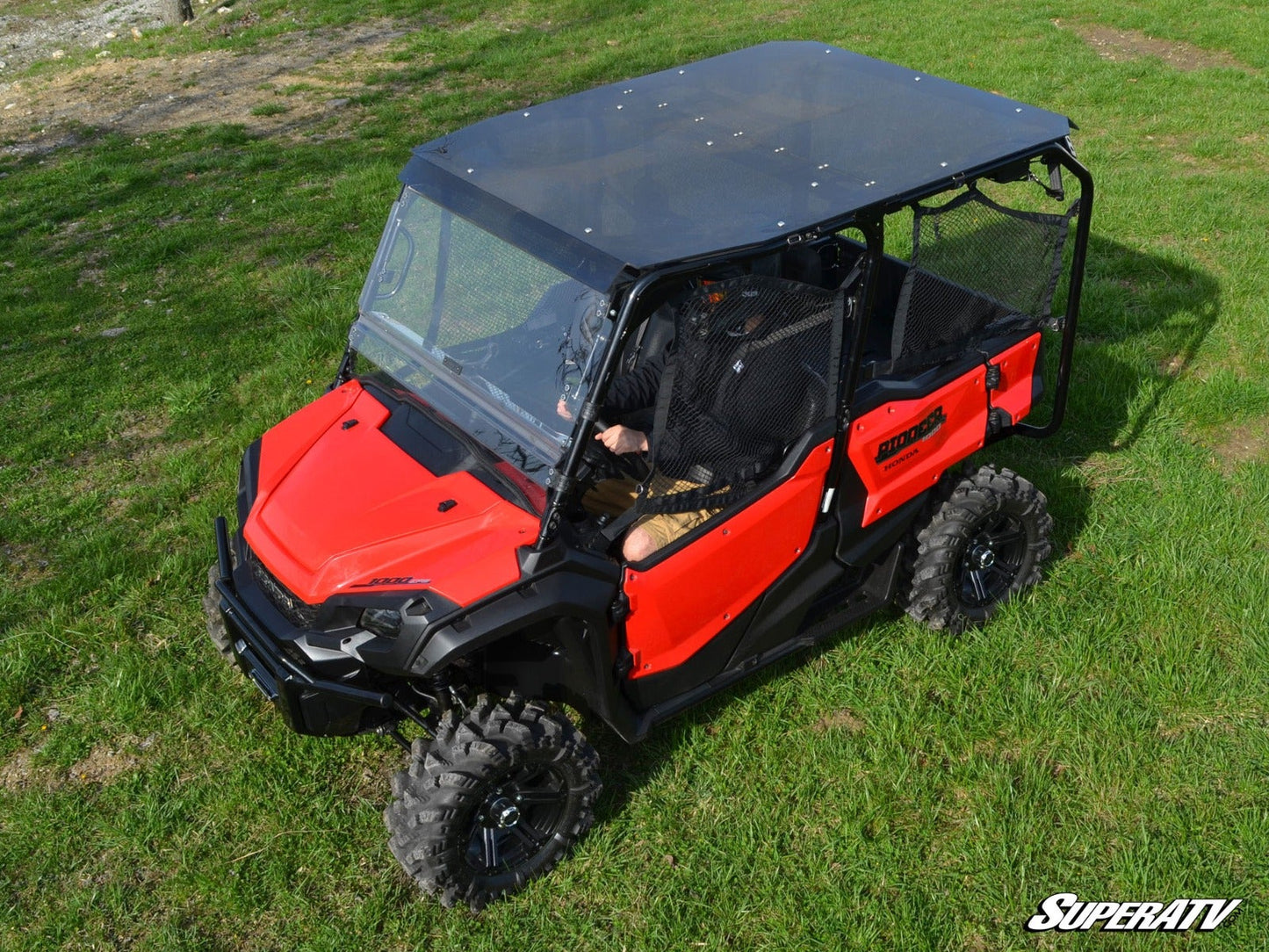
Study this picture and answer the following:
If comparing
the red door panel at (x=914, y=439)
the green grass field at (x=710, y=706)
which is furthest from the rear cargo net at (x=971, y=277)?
the green grass field at (x=710, y=706)

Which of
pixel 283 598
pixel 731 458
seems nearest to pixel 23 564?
pixel 283 598

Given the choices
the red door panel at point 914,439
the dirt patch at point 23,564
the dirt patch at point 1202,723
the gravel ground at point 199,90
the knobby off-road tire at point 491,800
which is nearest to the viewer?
the knobby off-road tire at point 491,800

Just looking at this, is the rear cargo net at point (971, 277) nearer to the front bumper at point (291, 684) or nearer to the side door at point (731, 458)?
the side door at point (731, 458)

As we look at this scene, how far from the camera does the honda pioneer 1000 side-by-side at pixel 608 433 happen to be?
3.16m

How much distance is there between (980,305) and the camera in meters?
4.06

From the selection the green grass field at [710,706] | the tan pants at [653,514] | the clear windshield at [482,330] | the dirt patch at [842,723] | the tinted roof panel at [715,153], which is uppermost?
the tinted roof panel at [715,153]

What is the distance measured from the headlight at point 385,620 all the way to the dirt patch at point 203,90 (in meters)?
7.02

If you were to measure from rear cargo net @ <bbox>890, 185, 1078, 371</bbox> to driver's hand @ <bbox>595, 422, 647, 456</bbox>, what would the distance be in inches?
37.4

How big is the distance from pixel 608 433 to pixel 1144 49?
8.94m

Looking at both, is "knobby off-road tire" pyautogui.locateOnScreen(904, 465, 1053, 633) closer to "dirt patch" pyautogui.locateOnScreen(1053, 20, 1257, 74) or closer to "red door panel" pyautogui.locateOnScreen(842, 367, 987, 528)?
"red door panel" pyautogui.locateOnScreen(842, 367, 987, 528)

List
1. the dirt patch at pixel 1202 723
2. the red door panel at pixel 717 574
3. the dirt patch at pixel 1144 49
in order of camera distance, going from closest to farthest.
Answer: the red door panel at pixel 717 574 → the dirt patch at pixel 1202 723 → the dirt patch at pixel 1144 49

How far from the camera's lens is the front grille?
3254mm

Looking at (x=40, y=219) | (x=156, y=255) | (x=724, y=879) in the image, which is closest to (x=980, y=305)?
(x=724, y=879)

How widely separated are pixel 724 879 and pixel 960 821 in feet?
2.59
